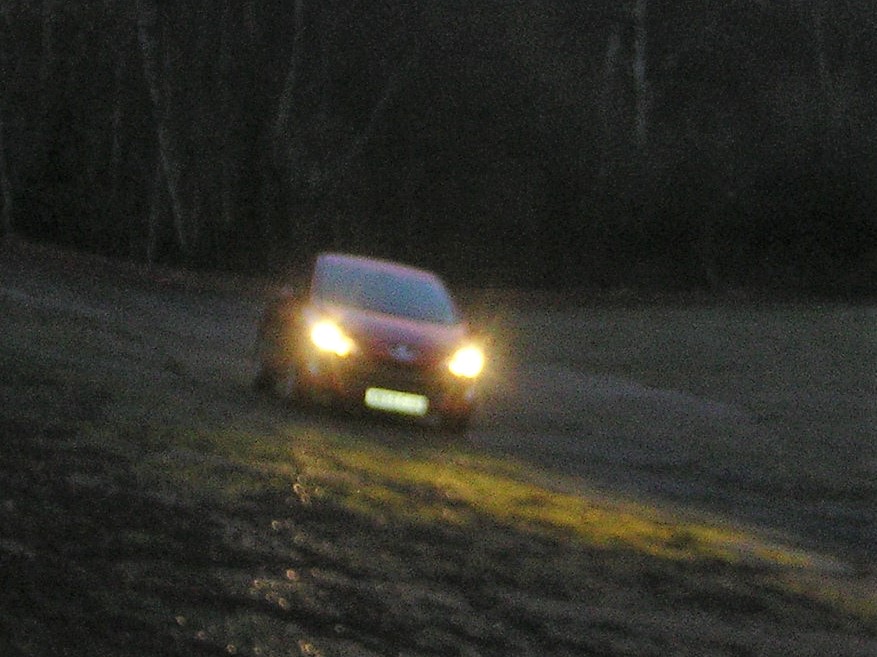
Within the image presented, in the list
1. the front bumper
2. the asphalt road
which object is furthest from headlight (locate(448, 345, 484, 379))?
the asphalt road

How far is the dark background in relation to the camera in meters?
44.1

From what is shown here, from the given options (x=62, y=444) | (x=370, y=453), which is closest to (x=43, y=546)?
(x=62, y=444)

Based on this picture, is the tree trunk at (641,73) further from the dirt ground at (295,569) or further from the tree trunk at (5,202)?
the dirt ground at (295,569)

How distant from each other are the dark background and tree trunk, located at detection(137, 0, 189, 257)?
0.16 metres

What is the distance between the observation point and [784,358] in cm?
3080

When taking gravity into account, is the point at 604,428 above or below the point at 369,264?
below

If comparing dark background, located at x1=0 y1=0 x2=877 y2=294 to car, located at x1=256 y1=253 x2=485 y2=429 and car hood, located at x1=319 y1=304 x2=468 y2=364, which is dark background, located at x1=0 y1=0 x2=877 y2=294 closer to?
car, located at x1=256 y1=253 x2=485 y2=429

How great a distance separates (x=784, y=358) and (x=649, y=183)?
14321 millimetres

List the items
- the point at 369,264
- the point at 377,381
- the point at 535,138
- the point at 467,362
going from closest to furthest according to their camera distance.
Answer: the point at 377,381 < the point at 467,362 < the point at 369,264 < the point at 535,138

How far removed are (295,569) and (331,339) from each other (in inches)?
321

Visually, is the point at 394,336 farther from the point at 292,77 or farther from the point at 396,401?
the point at 292,77

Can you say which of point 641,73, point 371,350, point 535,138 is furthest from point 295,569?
point 641,73

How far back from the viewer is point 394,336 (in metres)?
16.8

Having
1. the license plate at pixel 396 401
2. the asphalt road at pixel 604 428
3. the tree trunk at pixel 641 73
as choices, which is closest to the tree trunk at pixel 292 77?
the tree trunk at pixel 641 73
